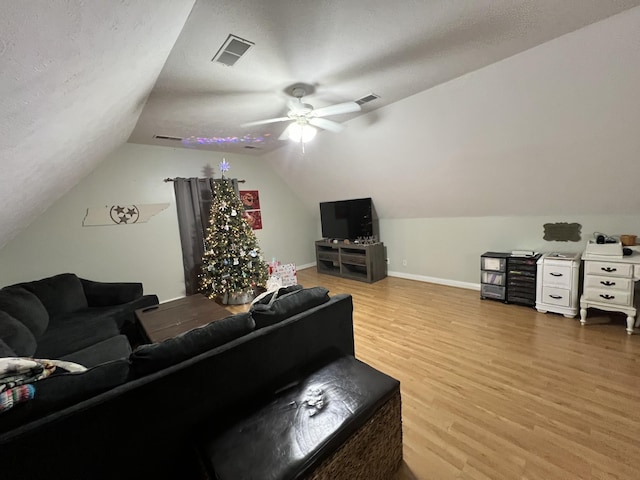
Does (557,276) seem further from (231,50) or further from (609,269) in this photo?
(231,50)

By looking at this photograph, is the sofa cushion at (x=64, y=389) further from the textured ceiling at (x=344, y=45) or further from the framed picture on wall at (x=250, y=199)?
the framed picture on wall at (x=250, y=199)

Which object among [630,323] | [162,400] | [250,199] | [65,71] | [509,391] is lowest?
[509,391]

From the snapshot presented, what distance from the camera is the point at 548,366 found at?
2.24 meters

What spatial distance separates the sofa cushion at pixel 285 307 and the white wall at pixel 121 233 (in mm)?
3373

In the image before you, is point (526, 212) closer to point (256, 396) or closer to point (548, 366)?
point (548, 366)

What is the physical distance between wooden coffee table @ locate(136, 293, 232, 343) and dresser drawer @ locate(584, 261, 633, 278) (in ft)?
12.7

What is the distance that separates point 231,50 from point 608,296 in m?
4.16

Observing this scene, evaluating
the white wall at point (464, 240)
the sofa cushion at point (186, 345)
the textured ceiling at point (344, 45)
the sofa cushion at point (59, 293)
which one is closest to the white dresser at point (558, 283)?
the white wall at point (464, 240)

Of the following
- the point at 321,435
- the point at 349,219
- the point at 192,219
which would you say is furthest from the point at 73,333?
the point at 349,219

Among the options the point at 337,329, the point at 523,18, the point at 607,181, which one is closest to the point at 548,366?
the point at 337,329

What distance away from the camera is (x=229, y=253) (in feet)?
13.5

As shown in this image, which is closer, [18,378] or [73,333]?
[18,378]

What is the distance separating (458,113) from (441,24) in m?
1.27

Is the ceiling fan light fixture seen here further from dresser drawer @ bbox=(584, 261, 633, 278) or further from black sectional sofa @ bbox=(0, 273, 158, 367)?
dresser drawer @ bbox=(584, 261, 633, 278)
